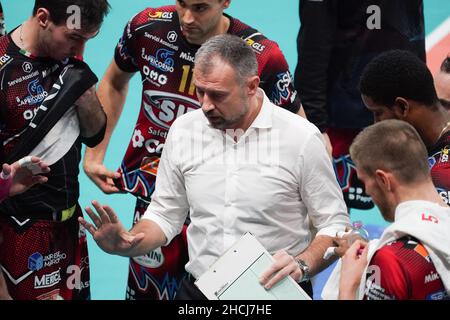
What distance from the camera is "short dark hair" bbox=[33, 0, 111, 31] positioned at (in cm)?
455

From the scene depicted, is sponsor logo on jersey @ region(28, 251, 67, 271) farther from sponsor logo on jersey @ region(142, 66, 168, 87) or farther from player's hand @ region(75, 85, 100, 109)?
sponsor logo on jersey @ region(142, 66, 168, 87)

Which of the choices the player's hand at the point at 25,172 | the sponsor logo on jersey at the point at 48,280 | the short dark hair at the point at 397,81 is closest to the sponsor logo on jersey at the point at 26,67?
the player's hand at the point at 25,172

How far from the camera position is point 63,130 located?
15.3ft

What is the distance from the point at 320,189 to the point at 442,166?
1.65ft

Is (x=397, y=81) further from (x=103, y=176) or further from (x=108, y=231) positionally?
(x=103, y=176)

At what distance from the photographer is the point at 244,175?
436 cm

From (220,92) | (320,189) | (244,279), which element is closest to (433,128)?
(320,189)

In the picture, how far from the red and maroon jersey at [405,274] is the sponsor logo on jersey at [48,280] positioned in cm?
179

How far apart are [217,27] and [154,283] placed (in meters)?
1.25

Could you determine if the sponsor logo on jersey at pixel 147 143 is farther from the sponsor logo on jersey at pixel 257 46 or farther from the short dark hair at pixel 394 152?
the short dark hair at pixel 394 152

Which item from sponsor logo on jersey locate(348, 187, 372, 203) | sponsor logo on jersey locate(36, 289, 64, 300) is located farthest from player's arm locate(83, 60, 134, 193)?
sponsor logo on jersey locate(348, 187, 372, 203)

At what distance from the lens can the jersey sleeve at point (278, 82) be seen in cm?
491
